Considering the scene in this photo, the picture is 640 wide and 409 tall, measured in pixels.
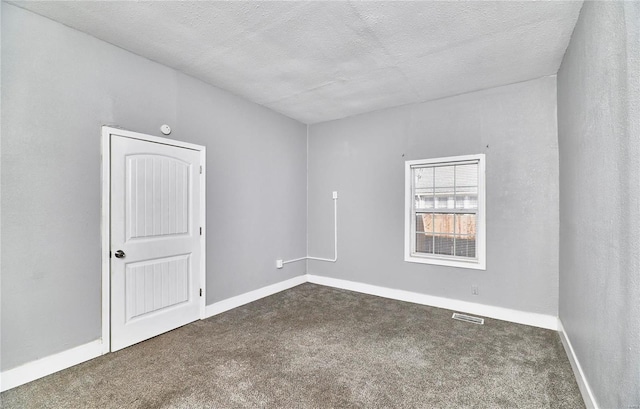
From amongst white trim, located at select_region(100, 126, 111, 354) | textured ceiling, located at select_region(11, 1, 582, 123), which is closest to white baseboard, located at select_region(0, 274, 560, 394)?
white trim, located at select_region(100, 126, 111, 354)

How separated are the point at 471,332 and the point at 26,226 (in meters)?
4.17

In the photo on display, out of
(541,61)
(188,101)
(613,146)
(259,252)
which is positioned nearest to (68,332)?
(259,252)

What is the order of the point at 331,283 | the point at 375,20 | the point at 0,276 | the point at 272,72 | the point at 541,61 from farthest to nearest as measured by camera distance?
1. the point at 331,283
2. the point at 272,72
3. the point at 541,61
4. the point at 375,20
5. the point at 0,276

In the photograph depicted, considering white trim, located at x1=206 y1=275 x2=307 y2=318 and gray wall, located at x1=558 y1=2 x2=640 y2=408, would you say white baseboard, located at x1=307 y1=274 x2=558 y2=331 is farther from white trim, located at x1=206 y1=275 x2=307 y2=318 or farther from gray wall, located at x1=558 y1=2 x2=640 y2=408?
gray wall, located at x1=558 y1=2 x2=640 y2=408

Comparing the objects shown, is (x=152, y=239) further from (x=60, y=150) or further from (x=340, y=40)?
(x=340, y=40)

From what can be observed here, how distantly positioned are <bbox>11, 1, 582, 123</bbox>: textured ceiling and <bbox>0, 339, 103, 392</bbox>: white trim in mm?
2748

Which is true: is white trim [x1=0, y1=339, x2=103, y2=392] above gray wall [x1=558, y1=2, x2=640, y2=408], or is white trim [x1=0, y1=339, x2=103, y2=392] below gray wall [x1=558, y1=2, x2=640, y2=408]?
below

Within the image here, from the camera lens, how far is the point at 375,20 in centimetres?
229

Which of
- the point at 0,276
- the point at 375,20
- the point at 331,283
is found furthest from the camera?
the point at 331,283

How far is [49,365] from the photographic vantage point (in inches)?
89.9

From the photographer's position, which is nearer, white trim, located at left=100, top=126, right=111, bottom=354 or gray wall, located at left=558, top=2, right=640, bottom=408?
gray wall, located at left=558, top=2, right=640, bottom=408

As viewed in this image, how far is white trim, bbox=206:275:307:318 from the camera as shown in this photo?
3.55 meters

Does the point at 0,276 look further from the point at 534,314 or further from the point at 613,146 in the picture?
the point at 534,314

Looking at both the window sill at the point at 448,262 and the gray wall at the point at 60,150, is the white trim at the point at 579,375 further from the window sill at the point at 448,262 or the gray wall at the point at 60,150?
the gray wall at the point at 60,150
